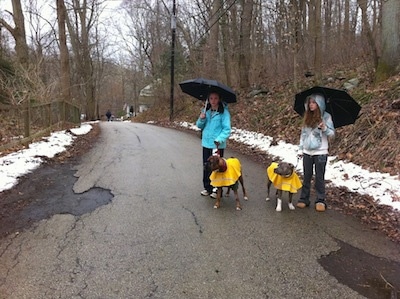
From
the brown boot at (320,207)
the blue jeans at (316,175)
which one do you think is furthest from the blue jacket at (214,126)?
the brown boot at (320,207)

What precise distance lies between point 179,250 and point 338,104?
3.54m

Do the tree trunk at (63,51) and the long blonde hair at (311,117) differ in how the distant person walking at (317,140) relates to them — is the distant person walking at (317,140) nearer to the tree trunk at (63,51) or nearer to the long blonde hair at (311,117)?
the long blonde hair at (311,117)

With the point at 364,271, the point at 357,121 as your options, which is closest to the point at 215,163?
the point at 364,271

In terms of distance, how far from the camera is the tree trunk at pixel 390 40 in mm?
9914

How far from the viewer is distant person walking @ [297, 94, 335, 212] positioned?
562 cm

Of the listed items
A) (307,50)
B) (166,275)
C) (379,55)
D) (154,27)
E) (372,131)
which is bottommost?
(166,275)

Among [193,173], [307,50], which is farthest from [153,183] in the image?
[307,50]

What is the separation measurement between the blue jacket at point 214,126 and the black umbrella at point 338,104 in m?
1.29

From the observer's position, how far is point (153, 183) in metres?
7.47

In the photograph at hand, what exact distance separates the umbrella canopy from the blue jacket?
8.8 inches

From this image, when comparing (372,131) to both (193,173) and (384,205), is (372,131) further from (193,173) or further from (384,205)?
(193,173)

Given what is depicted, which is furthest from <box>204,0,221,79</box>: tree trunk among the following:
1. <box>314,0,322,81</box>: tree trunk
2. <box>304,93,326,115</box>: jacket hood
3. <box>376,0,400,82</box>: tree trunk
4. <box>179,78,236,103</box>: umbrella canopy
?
<box>304,93,326,115</box>: jacket hood

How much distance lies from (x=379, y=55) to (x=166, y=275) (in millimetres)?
10119

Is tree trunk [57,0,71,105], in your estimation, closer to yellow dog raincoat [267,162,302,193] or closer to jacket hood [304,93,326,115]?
yellow dog raincoat [267,162,302,193]
